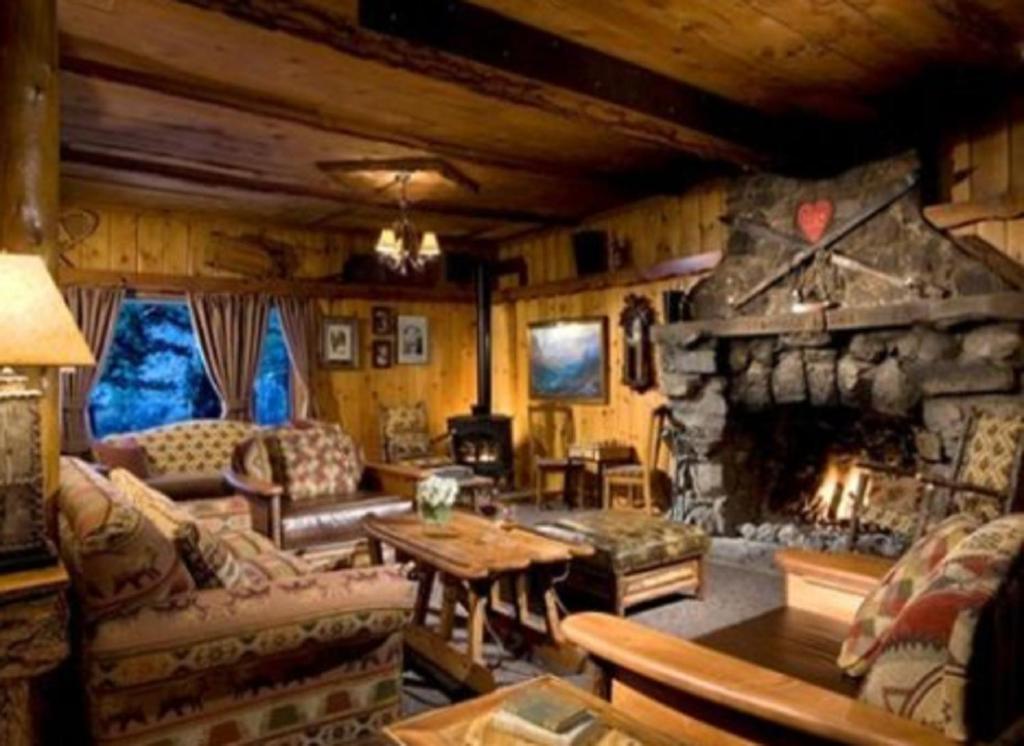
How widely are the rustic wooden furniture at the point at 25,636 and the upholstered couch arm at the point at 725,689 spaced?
127 centimetres

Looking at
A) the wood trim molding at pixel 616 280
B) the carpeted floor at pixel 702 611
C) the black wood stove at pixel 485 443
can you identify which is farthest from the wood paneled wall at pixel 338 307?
the carpeted floor at pixel 702 611

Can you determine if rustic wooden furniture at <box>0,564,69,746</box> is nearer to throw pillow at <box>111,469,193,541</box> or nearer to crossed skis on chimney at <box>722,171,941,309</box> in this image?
throw pillow at <box>111,469,193,541</box>

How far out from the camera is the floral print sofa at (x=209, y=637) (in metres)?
1.86

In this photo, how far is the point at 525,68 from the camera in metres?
3.06

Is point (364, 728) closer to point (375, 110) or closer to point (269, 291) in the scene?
point (375, 110)

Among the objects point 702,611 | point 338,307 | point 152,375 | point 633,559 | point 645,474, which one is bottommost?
point 702,611

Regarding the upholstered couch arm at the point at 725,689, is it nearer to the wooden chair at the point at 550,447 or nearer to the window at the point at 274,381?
the wooden chair at the point at 550,447

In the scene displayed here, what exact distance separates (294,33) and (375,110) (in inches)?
53.5

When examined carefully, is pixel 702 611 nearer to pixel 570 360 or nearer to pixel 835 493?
pixel 835 493

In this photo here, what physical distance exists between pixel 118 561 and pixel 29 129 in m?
1.34

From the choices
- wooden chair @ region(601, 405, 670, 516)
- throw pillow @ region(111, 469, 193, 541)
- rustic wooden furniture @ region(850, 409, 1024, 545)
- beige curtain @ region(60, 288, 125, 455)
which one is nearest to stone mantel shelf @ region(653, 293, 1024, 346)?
rustic wooden furniture @ region(850, 409, 1024, 545)

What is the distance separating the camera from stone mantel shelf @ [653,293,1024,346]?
3561 millimetres

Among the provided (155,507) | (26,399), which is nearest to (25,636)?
(26,399)

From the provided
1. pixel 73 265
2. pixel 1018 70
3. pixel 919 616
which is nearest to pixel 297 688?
pixel 919 616
